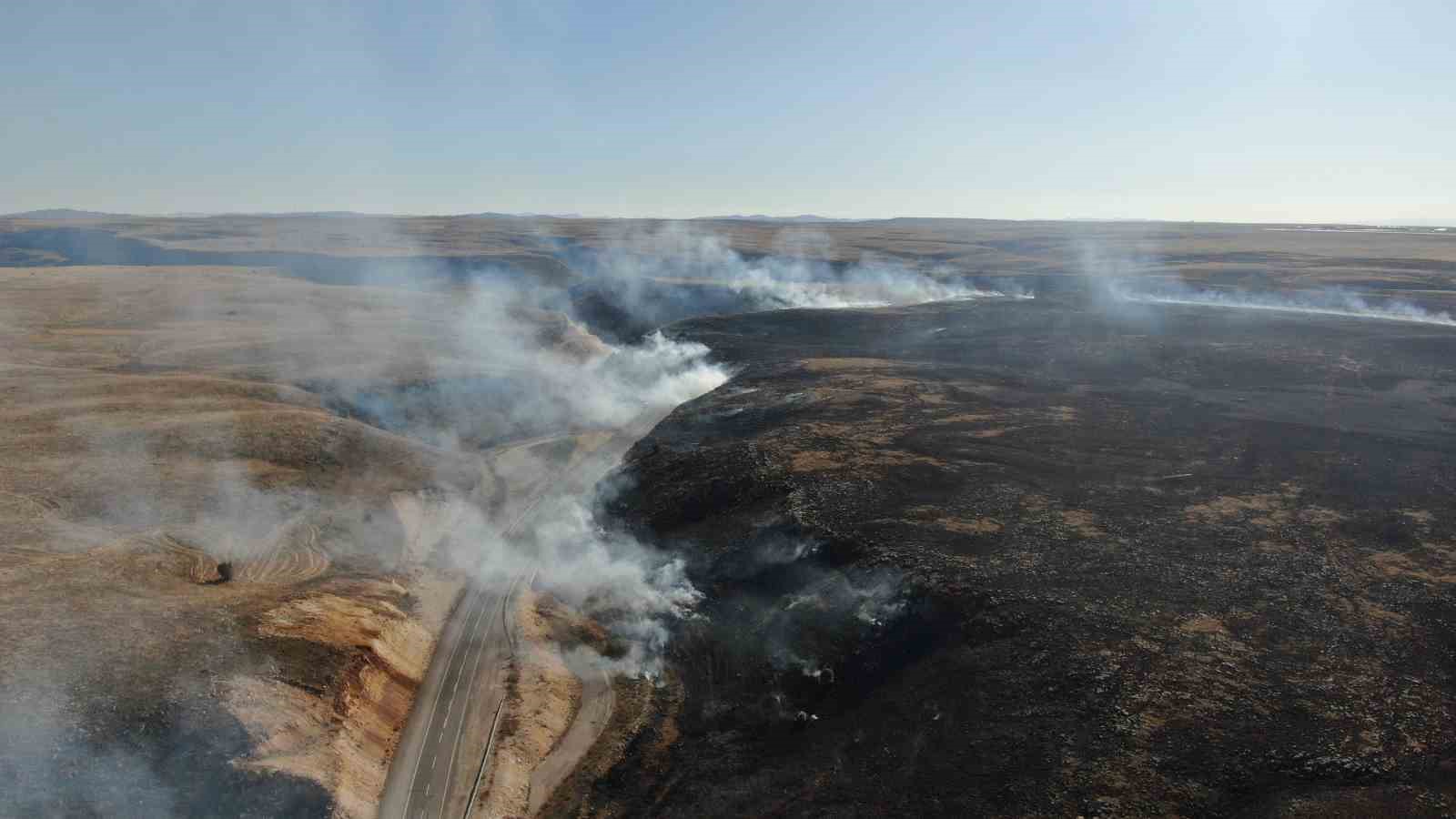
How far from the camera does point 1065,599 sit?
33.9m

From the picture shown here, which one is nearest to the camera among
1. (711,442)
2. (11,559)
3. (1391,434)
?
(11,559)

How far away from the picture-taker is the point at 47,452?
47781 millimetres

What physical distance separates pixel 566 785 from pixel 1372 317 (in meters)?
106

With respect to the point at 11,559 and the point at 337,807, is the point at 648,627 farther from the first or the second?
the point at 11,559

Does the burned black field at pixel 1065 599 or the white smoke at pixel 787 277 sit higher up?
the white smoke at pixel 787 277

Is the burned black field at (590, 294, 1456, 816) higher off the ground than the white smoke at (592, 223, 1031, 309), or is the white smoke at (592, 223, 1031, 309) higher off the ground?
A: the white smoke at (592, 223, 1031, 309)

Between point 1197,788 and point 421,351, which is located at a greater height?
point 421,351

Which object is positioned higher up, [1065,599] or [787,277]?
[787,277]

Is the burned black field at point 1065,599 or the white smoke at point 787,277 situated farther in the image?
the white smoke at point 787,277

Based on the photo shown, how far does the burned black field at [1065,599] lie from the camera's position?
25578mm

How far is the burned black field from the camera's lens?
2558cm

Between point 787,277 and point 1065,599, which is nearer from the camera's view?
point 1065,599

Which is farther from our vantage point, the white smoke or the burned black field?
the white smoke

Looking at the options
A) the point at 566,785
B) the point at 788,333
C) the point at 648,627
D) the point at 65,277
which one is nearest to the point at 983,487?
the point at 648,627
